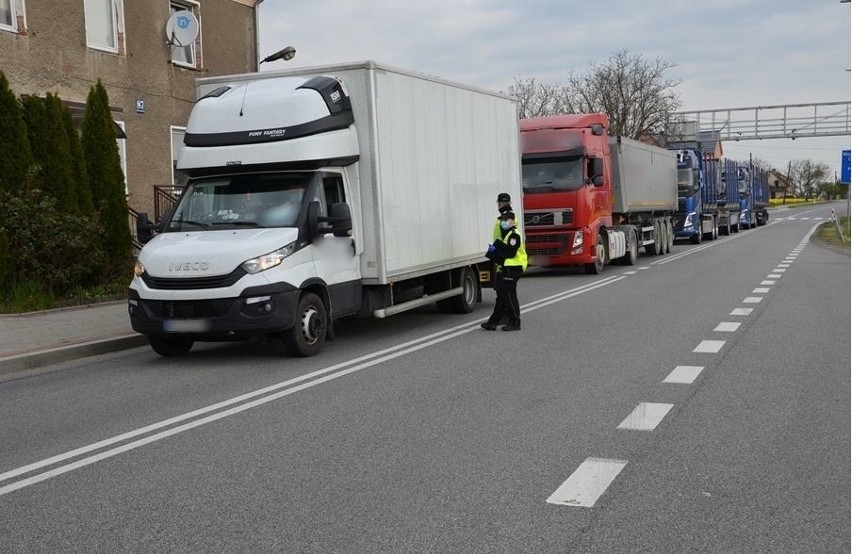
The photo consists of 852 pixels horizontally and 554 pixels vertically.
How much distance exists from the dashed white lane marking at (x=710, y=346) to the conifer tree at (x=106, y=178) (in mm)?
10218

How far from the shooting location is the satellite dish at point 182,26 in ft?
69.7

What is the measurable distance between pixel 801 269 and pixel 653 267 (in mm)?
3560

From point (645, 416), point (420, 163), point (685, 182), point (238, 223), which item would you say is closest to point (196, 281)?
point (238, 223)

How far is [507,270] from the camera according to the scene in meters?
12.5

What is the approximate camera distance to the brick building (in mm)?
18219

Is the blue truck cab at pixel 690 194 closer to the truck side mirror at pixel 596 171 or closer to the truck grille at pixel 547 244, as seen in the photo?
the truck side mirror at pixel 596 171

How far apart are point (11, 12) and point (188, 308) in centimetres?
1100

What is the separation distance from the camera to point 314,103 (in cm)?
1051

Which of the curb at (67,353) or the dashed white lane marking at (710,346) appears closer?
the curb at (67,353)

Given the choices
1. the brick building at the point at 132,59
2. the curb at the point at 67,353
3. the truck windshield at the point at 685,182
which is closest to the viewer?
the curb at the point at 67,353

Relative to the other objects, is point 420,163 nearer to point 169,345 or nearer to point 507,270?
point 507,270

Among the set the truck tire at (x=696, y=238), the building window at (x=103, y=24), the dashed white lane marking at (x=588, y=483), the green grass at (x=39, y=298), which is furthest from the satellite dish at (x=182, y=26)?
the truck tire at (x=696, y=238)

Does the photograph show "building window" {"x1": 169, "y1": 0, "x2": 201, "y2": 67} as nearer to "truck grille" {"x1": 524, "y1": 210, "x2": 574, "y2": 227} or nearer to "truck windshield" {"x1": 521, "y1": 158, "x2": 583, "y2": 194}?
"truck windshield" {"x1": 521, "y1": 158, "x2": 583, "y2": 194}

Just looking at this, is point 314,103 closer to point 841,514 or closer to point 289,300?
point 289,300
